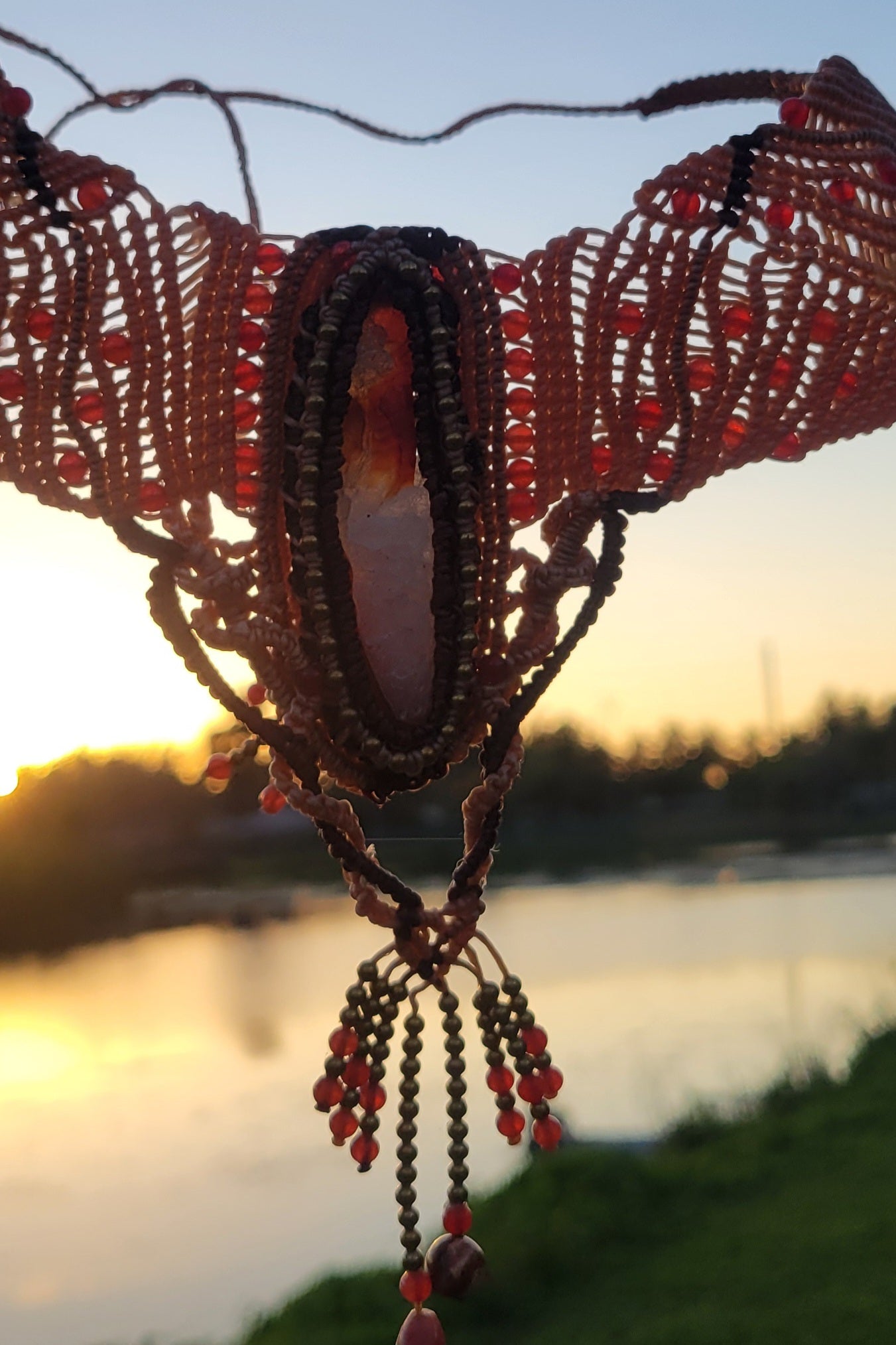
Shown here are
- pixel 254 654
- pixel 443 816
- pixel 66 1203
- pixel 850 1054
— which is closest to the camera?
pixel 254 654

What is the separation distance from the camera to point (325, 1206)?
7.42 ft

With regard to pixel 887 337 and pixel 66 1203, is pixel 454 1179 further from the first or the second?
pixel 66 1203

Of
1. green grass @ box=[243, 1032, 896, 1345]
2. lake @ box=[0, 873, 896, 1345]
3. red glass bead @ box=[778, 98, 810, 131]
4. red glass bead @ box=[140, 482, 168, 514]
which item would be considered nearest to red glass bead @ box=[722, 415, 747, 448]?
red glass bead @ box=[778, 98, 810, 131]

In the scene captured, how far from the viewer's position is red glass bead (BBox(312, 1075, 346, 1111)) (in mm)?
564

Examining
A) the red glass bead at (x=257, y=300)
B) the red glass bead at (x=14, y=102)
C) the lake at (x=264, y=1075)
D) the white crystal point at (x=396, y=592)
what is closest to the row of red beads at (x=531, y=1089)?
the white crystal point at (x=396, y=592)

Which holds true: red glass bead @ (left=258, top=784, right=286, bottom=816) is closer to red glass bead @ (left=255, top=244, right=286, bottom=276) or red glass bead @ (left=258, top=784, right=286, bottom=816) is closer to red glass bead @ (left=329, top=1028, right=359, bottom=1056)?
red glass bead @ (left=329, top=1028, right=359, bottom=1056)

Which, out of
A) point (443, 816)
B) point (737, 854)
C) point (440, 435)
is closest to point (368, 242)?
point (440, 435)

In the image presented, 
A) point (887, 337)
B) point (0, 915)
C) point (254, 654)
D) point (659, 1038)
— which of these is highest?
point (887, 337)

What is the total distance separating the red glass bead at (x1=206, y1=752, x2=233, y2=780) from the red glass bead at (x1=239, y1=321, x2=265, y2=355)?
221 millimetres

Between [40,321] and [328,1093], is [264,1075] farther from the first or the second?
[40,321]

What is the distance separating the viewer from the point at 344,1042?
569 mm

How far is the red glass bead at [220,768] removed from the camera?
2.19 feet

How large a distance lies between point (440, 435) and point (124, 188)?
0.19 meters

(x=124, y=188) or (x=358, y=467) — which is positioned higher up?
(x=124, y=188)
